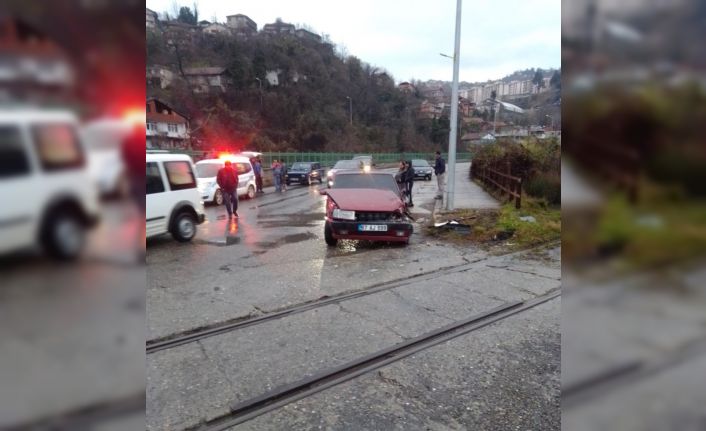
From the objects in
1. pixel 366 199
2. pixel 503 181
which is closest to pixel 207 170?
pixel 366 199

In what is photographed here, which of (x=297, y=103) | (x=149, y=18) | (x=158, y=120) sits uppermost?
(x=297, y=103)

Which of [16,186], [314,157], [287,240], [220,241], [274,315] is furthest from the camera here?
[314,157]

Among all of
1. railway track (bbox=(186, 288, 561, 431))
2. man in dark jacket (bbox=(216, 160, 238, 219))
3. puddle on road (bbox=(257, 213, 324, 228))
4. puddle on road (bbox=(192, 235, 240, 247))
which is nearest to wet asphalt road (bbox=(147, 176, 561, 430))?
railway track (bbox=(186, 288, 561, 431))

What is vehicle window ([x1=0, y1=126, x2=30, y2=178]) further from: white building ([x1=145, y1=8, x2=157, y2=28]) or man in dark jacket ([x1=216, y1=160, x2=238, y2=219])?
man in dark jacket ([x1=216, y1=160, x2=238, y2=219])

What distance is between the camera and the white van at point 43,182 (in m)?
0.54

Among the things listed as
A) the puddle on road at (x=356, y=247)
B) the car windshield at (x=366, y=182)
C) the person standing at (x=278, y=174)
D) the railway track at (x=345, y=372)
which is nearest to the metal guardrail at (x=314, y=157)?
the person standing at (x=278, y=174)

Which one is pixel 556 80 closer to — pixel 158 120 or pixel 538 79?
pixel 538 79

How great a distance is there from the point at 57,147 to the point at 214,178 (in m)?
14.9

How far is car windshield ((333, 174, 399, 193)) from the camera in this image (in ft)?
28.8

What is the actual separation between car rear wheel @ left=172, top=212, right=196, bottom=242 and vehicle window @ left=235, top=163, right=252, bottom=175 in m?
8.38

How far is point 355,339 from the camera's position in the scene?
3.94 meters

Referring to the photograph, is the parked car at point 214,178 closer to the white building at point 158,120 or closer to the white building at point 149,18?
the white building at point 158,120

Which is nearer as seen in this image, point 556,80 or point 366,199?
point 556,80

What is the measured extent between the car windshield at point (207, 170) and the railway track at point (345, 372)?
12.5 meters
